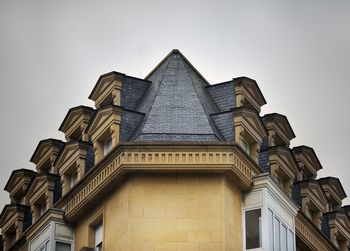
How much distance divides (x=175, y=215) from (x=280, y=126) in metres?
11.0

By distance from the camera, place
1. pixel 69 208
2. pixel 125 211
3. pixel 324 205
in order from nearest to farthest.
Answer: pixel 125 211
pixel 69 208
pixel 324 205

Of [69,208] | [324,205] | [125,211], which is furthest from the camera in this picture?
[324,205]

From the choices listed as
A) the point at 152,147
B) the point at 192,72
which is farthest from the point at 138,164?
the point at 192,72

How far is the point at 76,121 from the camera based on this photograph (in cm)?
5744

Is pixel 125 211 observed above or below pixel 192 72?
below

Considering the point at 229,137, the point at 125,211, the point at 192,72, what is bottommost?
the point at 125,211

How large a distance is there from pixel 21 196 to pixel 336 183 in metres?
14.8

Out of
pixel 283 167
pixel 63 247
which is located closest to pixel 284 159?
pixel 283 167

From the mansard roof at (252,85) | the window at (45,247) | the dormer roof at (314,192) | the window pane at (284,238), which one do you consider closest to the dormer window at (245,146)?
the mansard roof at (252,85)

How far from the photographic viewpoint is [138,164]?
164 ft

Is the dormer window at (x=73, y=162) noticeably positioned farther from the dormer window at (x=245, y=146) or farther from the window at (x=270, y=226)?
the window at (x=270, y=226)

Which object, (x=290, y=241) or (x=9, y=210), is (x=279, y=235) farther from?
(x=9, y=210)

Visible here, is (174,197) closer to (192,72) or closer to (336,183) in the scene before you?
(192,72)

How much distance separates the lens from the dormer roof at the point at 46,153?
59500 mm
